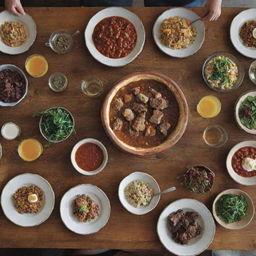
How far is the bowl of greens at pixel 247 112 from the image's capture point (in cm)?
325

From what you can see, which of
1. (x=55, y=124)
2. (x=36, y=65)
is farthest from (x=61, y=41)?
(x=55, y=124)

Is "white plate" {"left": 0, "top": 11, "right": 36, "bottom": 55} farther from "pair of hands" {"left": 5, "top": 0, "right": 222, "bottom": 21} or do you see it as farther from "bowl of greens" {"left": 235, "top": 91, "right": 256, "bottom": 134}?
"bowl of greens" {"left": 235, "top": 91, "right": 256, "bottom": 134}

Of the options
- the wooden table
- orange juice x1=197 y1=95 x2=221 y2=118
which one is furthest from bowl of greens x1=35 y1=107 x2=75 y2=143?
orange juice x1=197 y1=95 x2=221 y2=118

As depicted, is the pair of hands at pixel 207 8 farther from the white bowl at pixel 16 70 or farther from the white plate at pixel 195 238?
the white plate at pixel 195 238

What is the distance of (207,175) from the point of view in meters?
3.17

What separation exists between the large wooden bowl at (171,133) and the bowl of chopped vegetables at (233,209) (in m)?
0.68

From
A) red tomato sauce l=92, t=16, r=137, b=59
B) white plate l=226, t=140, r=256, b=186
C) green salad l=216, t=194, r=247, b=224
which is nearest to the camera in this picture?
green salad l=216, t=194, r=247, b=224

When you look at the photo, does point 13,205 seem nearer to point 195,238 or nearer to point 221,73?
point 195,238

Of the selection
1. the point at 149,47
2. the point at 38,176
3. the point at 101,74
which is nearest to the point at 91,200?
the point at 38,176

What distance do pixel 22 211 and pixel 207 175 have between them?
1693 mm

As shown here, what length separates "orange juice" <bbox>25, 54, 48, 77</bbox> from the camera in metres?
3.30

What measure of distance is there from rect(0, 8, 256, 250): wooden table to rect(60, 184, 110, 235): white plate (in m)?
0.07

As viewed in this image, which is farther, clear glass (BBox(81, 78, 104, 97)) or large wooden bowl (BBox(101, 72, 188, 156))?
clear glass (BBox(81, 78, 104, 97))

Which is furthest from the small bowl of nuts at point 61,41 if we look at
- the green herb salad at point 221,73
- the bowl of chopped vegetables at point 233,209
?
the bowl of chopped vegetables at point 233,209
